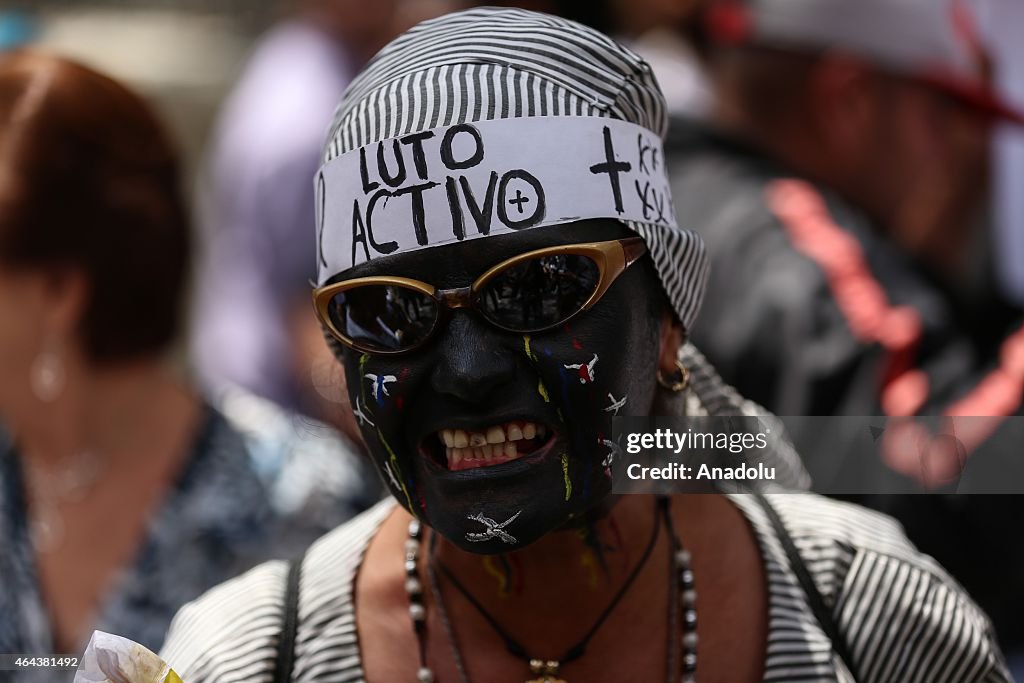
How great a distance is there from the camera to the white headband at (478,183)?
5.50 ft

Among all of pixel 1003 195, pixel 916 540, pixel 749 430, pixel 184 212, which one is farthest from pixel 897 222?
pixel 184 212

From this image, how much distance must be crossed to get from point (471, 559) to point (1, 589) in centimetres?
148

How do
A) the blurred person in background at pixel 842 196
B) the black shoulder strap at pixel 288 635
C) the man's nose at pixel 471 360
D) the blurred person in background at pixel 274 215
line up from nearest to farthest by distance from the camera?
the man's nose at pixel 471 360, the black shoulder strap at pixel 288 635, the blurred person in background at pixel 842 196, the blurred person in background at pixel 274 215

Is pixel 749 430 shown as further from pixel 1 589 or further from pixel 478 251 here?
pixel 1 589

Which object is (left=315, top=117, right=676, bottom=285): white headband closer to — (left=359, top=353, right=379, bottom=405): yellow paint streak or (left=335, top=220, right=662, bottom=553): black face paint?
(left=335, top=220, right=662, bottom=553): black face paint

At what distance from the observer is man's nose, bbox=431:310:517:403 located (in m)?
1.63

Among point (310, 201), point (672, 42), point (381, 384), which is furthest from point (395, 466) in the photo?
point (672, 42)

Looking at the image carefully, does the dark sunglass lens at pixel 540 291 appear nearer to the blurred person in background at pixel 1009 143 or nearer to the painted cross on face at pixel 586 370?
the painted cross on face at pixel 586 370

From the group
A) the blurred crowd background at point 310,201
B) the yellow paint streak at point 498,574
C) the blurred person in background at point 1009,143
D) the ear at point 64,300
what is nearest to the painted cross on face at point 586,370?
the yellow paint streak at point 498,574

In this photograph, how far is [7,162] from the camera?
291cm

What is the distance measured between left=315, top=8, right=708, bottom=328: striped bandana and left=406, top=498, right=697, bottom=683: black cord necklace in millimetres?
419

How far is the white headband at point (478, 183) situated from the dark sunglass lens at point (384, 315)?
0.05 m

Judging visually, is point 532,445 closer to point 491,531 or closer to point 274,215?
point 491,531

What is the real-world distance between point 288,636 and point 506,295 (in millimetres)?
656
